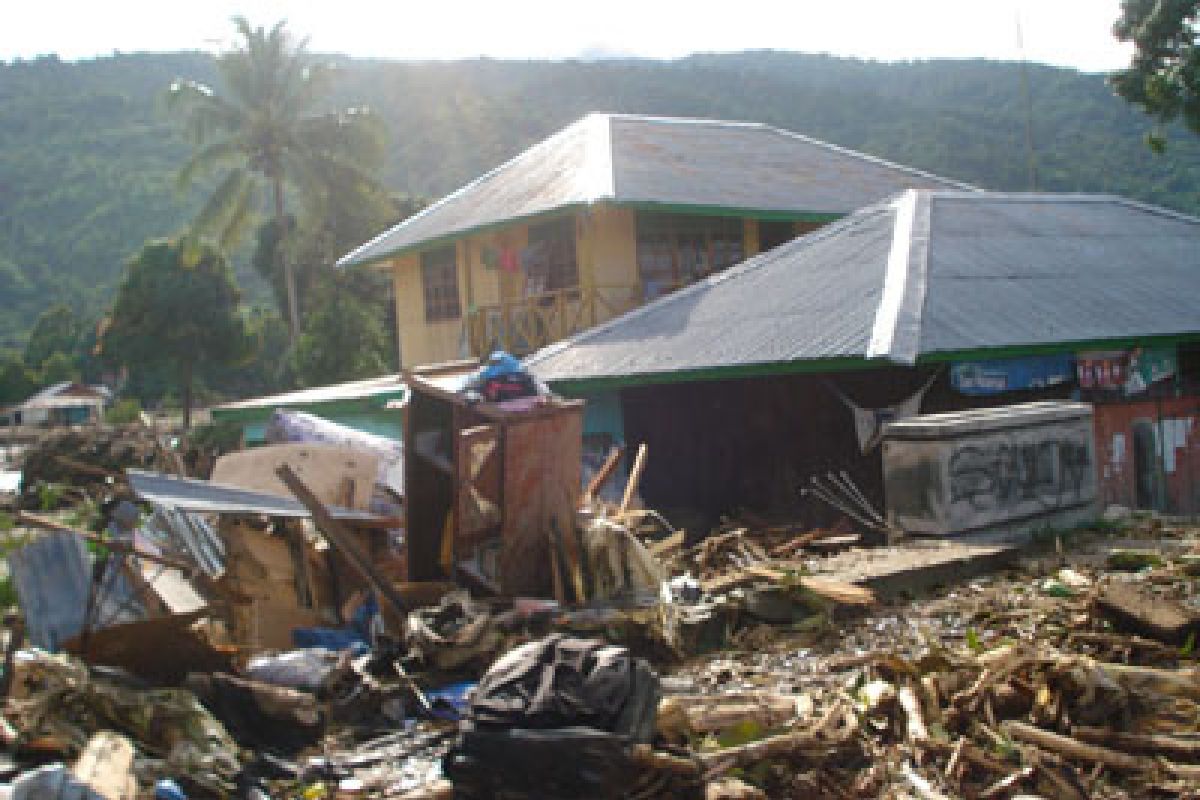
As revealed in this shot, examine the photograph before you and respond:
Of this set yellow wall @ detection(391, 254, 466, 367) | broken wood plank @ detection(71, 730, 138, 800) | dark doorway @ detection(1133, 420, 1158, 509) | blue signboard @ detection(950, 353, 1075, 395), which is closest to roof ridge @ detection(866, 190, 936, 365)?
blue signboard @ detection(950, 353, 1075, 395)

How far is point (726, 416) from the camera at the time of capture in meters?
15.2

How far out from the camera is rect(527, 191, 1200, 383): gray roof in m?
13.4

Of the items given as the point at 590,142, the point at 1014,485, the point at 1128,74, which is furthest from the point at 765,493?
the point at 1128,74

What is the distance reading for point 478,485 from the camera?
29.9 feet

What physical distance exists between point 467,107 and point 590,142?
256 feet

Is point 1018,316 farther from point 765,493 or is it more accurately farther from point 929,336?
Answer: point 765,493

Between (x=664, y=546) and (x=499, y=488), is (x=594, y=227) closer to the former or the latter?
(x=664, y=546)

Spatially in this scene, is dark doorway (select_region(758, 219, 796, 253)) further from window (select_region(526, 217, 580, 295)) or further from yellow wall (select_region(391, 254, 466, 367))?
yellow wall (select_region(391, 254, 466, 367))

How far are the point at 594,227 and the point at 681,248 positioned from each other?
2.08 metres

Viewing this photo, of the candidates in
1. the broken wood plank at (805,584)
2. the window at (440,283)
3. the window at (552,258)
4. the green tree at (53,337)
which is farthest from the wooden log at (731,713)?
the green tree at (53,337)

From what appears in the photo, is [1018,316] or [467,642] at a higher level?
[1018,316]

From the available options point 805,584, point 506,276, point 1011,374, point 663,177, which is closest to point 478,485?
point 805,584

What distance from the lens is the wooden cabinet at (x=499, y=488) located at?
9.09 m

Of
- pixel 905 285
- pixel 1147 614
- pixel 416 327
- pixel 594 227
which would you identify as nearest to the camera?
pixel 1147 614
